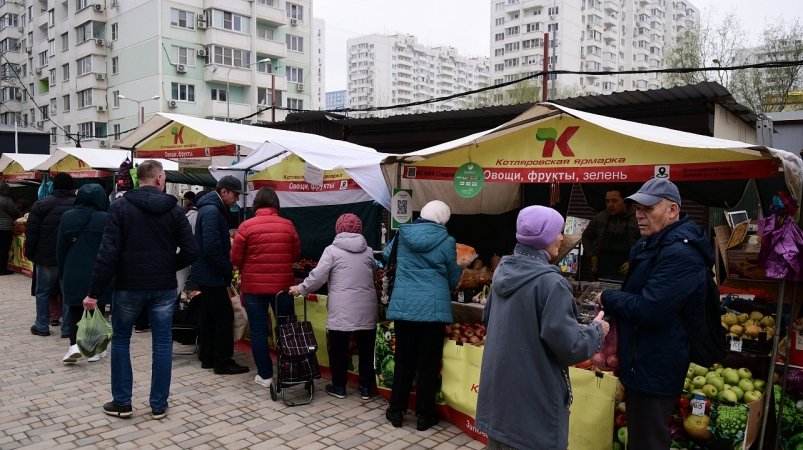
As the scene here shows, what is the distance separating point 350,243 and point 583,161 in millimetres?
2268

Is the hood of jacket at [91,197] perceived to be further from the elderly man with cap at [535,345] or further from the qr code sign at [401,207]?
the elderly man with cap at [535,345]

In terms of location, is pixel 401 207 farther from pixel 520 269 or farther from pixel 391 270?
pixel 520 269

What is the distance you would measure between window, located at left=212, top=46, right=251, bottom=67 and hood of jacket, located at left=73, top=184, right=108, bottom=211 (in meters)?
37.2

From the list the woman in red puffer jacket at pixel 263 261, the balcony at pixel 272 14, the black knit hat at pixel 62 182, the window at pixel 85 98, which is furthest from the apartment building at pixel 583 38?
the woman in red puffer jacket at pixel 263 261

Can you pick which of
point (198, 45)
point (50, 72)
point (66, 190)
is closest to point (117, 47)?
point (198, 45)

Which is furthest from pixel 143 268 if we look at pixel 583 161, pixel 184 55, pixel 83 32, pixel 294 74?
pixel 83 32

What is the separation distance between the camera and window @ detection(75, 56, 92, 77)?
43094 millimetres

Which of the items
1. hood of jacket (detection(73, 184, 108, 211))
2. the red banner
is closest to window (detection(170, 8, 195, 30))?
hood of jacket (detection(73, 184, 108, 211))

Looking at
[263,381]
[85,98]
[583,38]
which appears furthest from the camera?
[583,38]

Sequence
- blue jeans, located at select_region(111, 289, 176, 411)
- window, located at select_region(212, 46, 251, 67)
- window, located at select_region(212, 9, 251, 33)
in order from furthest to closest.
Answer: window, located at select_region(212, 46, 251, 67) → window, located at select_region(212, 9, 251, 33) → blue jeans, located at select_region(111, 289, 176, 411)

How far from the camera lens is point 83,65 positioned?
144 ft

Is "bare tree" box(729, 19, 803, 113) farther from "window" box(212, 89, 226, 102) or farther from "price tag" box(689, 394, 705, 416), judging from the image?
"window" box(212, 89, 226, 102)

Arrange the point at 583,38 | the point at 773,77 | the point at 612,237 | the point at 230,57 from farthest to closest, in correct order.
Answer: the point at 583,38
the point at 230,57
the point at 773,77
the point at 612,237

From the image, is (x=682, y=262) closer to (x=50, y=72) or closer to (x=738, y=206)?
(x=738, y=206)
